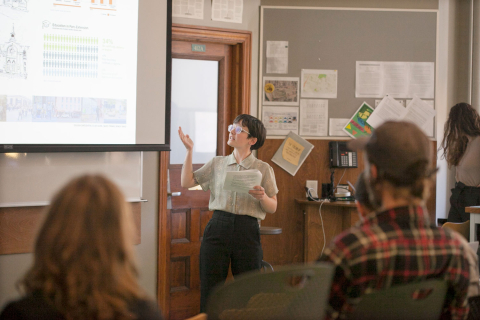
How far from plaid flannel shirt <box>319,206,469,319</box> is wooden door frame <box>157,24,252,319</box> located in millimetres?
2151

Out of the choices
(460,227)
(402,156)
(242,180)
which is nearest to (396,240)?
(402,156)

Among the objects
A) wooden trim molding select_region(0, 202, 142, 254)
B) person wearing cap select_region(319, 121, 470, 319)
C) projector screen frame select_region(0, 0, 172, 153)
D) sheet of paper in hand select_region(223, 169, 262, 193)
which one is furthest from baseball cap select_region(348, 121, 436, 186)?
wooden trim molding select_region(0, 202, 142, 254)

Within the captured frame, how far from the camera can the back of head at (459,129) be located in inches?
126

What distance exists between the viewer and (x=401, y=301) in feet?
3.22

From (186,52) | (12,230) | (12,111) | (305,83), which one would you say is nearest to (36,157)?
(12,111)

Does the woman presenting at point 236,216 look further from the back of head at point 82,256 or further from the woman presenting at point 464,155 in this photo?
the woman presenting at point 464,155

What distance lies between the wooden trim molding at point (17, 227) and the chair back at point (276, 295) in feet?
Answer: 6.78

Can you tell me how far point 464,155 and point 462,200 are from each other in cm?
33

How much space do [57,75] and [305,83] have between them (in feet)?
5.87

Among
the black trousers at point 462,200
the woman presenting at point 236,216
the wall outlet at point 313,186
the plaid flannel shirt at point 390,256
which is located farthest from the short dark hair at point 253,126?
the black trousers at point 462,200

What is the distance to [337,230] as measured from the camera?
10.9ft

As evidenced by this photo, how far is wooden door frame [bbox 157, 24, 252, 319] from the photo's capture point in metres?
3.06

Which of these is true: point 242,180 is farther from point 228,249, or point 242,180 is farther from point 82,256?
point 82,256

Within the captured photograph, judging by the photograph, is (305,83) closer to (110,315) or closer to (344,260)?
(344,260)
